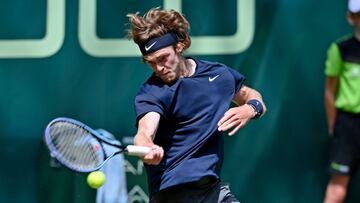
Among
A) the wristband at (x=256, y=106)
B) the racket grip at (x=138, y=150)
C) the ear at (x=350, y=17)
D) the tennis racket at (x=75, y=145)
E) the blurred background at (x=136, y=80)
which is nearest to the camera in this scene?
the racket grip at (x=138, y=150)

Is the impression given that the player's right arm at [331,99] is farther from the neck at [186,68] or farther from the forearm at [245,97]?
the neck at [186,68]

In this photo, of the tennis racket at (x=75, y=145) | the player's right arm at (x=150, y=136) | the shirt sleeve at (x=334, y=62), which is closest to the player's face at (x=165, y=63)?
the player's right arm at (x=150, y=136)

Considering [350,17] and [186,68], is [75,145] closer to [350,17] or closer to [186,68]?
[186,68]

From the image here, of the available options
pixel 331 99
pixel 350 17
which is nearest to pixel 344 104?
pixel 331 99

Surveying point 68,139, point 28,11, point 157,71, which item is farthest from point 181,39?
point 28,11

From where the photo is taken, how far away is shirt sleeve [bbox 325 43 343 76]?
4586 mm

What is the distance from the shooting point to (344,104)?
457 cm

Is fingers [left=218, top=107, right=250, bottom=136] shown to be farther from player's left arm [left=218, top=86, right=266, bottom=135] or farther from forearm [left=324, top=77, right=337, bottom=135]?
forearm [left=324, top=77, right=337, bottom=135]

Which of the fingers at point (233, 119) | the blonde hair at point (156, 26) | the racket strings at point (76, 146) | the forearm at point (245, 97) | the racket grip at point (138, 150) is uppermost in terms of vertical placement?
the blonde hair at point (156, 26)

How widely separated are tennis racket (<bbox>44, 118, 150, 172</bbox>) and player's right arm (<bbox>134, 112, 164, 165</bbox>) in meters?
0.12

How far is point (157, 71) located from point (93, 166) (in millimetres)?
432

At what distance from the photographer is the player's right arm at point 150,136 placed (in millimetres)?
3119

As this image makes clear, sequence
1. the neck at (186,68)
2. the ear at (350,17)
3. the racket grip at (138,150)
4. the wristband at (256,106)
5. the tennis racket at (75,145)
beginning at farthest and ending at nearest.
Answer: the ear at (350,17), the wristband at (256,106), the neck at (186,68), the tennis racket at (75,145), the racket grip at (138,150)

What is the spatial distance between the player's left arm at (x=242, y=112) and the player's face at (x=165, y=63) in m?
0.25
